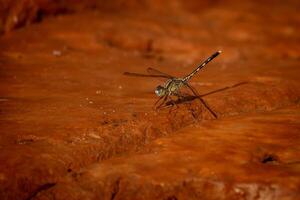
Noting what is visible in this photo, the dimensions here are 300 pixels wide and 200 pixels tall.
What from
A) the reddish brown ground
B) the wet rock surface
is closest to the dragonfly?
the reddish brown ground

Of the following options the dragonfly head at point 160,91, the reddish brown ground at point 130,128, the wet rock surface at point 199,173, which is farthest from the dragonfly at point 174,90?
the wet rock surface at point 199,173

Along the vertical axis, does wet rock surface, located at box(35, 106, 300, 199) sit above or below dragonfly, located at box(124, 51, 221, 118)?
below

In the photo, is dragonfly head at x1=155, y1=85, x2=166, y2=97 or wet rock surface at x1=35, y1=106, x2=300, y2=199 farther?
dragonfly head at x1=155, y1=85, x2=166, y2=97

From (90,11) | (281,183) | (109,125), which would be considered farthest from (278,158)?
(90,11)

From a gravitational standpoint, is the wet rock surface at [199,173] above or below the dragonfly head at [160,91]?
below

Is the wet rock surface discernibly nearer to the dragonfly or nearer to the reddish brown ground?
the reddish brown ground

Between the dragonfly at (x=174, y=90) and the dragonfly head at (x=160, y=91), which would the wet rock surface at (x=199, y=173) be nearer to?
the dragonfly at (x=174, y=90)

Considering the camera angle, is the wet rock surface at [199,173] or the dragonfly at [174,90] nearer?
the wet rock surface at [199,173]

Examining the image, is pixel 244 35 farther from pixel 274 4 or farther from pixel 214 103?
pixel 214 103
